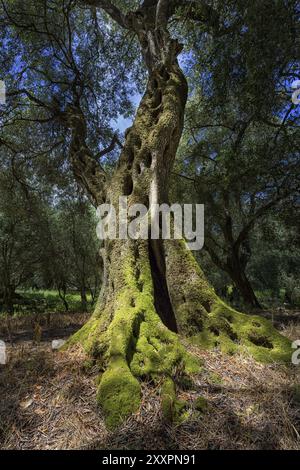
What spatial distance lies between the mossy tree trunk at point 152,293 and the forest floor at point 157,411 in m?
0.16

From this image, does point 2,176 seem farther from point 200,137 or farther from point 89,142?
point 200,137

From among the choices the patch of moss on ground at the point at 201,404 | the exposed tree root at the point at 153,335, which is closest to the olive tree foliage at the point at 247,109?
the exposed tree root at the point at 153,335

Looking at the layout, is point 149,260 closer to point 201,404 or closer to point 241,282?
point 201,404

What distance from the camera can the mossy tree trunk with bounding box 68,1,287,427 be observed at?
9.64 feet

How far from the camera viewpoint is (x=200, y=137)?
44.8 feet

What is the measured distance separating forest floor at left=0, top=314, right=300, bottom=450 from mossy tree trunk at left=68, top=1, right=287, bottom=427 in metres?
0.16

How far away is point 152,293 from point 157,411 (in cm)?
159

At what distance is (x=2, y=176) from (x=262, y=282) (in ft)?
79.1

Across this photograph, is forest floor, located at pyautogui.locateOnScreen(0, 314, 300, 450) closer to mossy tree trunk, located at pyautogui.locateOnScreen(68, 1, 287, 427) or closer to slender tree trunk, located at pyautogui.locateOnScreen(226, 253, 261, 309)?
mossy tree trunk, located at pyautogui.locateOnScreen(68, 1, 287, 427)

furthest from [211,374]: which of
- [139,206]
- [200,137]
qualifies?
[200,137]

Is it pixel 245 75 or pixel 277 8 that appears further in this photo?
pixel 245 75

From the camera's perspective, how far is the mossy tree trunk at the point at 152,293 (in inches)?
116

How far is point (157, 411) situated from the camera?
2.45 m

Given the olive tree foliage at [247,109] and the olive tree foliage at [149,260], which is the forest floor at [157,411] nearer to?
the olive tree foliage at [149,260]
